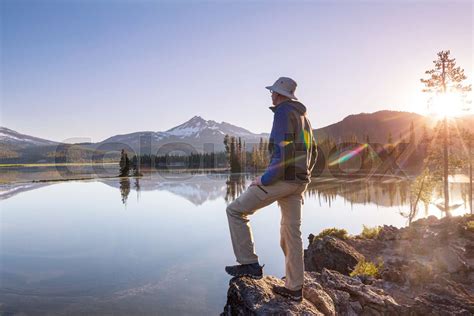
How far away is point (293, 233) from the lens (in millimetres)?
4332

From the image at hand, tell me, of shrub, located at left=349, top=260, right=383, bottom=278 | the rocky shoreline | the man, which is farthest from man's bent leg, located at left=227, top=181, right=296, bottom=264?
shrub, located at left=349, top=260, right=383, bottom=278

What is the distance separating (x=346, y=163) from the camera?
100062 millimetres

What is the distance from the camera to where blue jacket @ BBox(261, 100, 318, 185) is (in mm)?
4176

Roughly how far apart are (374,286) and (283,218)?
13.0 ft

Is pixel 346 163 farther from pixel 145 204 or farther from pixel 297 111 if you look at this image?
pixel 297 111

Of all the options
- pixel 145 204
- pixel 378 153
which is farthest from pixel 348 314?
pixel 378 153

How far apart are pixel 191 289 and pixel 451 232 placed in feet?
37.7

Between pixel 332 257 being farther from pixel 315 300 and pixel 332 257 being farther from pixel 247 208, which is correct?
pixel 247 208

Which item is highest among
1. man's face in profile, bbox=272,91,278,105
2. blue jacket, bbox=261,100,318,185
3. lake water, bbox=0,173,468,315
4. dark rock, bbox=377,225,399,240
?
man's face in profile, bbox=272,91,278,105

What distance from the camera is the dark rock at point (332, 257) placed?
392 inches

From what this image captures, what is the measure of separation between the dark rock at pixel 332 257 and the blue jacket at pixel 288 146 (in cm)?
654

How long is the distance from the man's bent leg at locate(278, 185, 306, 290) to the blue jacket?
30cm

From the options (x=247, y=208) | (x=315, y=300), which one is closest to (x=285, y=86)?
(x=247, y=208)

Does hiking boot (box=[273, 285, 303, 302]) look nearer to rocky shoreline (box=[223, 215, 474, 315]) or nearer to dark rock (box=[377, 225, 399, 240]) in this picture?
rocky shoreline (box=[223, 215, 474, 315])
